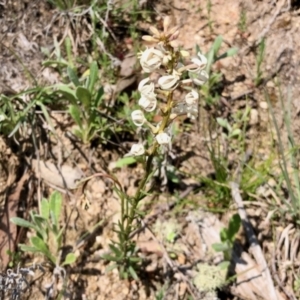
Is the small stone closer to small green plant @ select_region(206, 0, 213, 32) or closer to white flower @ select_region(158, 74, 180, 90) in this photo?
small green plant @ select_region(206, 0, 213, 32)

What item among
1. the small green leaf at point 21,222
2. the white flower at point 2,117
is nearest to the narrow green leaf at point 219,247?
the small green leaf at point 21,222

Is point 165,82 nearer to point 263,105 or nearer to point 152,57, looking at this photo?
point 152,57

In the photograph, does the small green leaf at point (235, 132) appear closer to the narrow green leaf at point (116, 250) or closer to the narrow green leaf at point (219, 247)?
the narrow green leaf at point (219, 247)

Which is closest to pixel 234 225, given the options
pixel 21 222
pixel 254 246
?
pixel 254 246

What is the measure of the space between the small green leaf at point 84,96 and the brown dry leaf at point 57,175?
15.8 inches

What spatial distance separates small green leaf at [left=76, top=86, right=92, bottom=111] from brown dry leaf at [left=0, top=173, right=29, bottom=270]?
1.96ft

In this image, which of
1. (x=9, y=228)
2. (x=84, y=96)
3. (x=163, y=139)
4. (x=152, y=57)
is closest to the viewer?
(x=152, y=57)

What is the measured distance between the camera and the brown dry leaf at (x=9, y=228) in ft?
9.07

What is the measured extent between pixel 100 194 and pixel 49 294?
0.65 m

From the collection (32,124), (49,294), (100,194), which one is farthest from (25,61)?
(49,294)

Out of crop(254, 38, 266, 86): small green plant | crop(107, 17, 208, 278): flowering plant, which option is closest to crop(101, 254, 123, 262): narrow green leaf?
crop(107, 17, 208, 278): flowering plant

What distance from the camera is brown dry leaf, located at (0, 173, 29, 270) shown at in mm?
2766

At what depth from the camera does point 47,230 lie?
9.11 ft

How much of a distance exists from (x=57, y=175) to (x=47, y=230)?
394mm
